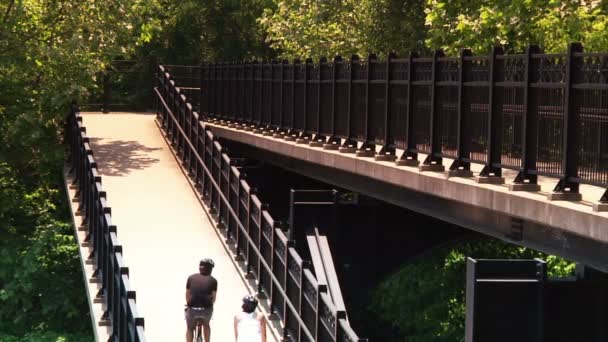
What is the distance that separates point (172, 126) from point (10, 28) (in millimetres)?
4389

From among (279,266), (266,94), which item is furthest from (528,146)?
(266,94)

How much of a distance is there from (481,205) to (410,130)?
13.7ft

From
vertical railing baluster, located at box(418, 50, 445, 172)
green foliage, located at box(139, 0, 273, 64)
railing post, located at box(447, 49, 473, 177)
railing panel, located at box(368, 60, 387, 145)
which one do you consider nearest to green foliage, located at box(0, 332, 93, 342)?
railing panel, located at box(368, 60, 387, 145)

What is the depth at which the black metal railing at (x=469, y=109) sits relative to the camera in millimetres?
14258

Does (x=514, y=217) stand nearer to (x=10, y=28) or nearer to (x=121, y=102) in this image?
(x=10, y=28)

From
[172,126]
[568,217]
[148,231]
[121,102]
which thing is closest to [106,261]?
[148,231]

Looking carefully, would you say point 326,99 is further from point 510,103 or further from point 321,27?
point 321,27

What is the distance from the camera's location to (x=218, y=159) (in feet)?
84.2

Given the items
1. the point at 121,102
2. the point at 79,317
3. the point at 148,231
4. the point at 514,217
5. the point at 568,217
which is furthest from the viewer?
the point at 121,102

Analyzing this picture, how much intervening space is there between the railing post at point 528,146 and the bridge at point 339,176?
0.05ft

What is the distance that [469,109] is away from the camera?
17922mm

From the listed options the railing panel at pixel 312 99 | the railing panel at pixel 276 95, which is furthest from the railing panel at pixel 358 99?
the railing panel at pixel 276 95

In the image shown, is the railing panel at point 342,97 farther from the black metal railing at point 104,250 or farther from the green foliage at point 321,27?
the green foliage at point 321,27

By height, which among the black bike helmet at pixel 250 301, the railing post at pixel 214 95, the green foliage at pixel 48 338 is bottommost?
the green foliage at pixel 48 338
